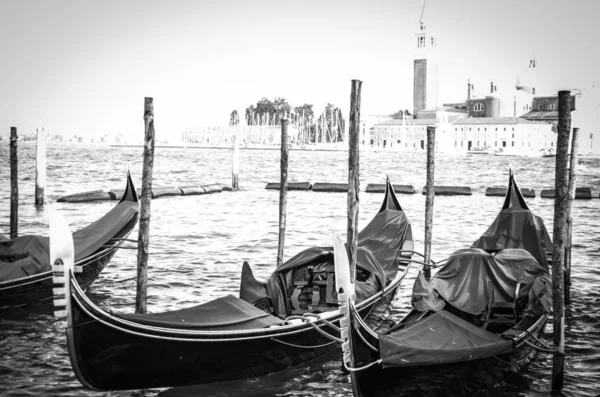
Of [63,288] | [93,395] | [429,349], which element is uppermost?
[63,288]

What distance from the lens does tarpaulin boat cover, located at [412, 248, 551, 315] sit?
17.1 ft

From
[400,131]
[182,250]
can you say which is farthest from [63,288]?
[400,131]

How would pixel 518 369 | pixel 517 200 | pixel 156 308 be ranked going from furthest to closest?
pixel 517 200 < pixel 156 308 < pixel 518 369

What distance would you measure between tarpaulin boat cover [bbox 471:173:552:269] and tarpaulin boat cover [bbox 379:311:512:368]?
100 inches

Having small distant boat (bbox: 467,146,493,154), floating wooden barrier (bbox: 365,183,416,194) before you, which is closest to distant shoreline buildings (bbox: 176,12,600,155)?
small distant boat (bbox: 467,146,493,154)

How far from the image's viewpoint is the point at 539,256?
6.88m

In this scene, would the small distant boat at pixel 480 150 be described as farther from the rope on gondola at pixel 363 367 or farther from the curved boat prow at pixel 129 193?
the rope on gondola at pixel 363 367

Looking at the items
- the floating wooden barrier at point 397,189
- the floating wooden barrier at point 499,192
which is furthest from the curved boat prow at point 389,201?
the floating wooden barrier at point 397,189

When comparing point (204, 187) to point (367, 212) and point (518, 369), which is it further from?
point (518, 369)

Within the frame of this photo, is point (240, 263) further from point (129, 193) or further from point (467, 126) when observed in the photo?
point (467, 126)

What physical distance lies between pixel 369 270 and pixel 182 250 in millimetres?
5006

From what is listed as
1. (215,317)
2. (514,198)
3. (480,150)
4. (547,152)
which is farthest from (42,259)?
(480,150)

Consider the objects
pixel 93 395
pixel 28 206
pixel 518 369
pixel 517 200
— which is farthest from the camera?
pixel 28 206

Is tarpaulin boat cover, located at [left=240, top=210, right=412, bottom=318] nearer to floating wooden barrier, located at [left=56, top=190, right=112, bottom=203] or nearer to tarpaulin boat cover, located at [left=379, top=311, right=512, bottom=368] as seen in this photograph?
tarpaulin boat cover, located at [left=379, top=311, right=512, bottom=368]
